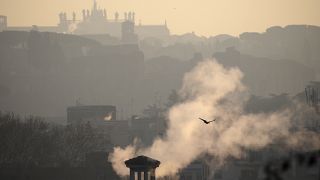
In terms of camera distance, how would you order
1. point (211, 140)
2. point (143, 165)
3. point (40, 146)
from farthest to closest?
point (40, 146) → point (211, 140) → point (143, 165)

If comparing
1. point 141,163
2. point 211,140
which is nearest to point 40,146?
point 211,140

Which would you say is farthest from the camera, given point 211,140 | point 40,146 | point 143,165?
point 40,146

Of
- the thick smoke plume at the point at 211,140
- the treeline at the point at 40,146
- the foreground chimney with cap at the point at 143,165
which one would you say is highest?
the treeline at the point at 40,146

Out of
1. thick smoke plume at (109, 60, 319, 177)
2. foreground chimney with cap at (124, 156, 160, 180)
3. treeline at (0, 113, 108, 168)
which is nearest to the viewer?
foreground chimney with cap at (124, 156, 160, 180)

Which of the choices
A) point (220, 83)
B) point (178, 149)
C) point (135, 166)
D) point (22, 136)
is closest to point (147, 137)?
point (220, 83)

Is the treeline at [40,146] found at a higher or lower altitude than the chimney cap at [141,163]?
higher

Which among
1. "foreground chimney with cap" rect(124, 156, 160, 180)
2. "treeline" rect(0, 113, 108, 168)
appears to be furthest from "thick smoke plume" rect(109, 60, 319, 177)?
"foreground chimney with cap" rect(124, 156, 160, 180)

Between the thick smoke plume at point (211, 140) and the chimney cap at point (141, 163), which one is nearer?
the chimney cap at point (141, 163)

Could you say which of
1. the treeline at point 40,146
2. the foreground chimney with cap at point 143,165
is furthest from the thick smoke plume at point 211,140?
the foreground chimney with cap at point 143,165

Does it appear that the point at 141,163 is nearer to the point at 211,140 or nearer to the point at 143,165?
the point at 143,165

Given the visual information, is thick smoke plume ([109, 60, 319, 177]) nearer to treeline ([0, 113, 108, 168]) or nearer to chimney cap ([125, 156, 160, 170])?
treeline ([0, 113, 108, 168])

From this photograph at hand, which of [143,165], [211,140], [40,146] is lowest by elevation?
[143,165]

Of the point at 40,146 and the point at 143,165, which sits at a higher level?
the point at 40,146

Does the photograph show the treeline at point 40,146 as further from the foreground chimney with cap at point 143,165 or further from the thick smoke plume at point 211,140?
the foreground chimney with cap at point 143,165
